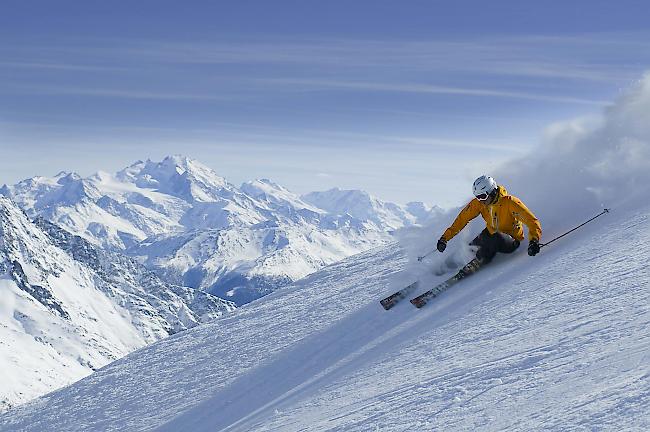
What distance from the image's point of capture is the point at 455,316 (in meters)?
9.56

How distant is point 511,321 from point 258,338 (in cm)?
697

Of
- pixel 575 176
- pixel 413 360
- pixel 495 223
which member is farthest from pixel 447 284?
pixel 575 176

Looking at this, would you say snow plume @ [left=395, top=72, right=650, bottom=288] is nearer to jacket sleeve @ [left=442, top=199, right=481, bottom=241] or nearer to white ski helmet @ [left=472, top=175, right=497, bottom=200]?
jacket sleeve @ [left=442, top=199, right=481, bottom=241]

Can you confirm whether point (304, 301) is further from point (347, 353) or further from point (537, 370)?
point (537, 370)

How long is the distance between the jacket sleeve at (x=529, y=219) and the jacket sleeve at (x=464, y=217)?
116cm

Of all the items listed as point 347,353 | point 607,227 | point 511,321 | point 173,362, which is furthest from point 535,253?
point 173,362

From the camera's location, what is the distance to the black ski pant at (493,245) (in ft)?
37.9

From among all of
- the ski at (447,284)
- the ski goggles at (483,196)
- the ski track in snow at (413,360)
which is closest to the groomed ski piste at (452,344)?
the ski track in snow at (413,360)

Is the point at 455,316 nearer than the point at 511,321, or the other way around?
the point at 511,321

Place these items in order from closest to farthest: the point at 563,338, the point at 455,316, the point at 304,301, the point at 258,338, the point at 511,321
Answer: the point at 563,338 < the point at 511,321 < the point at 455,316 < the point at 258,338 < the point at 304,301

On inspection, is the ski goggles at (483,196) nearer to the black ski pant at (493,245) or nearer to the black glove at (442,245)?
the black ski pant at (493,245)

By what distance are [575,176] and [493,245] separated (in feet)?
9.53

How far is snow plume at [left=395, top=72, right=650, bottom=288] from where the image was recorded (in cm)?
1220

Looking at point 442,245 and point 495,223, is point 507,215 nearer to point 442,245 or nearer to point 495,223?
point 495,223
